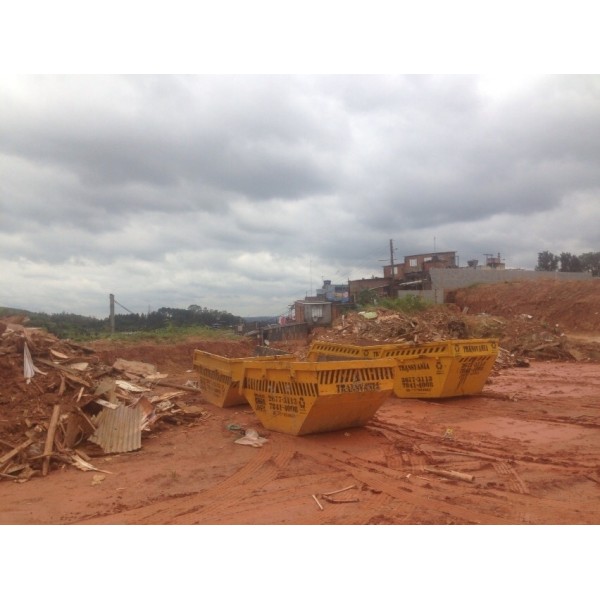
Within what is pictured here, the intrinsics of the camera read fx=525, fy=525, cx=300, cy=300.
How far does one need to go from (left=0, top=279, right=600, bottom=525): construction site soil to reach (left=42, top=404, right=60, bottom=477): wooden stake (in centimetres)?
5

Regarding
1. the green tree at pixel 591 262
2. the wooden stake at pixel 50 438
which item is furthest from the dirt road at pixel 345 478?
the green tree at pixel 591 262

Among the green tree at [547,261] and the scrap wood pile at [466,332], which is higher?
the green tree at [547,261]

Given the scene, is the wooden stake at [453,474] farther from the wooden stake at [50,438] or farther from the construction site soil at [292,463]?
the wooden stake at [50,438]

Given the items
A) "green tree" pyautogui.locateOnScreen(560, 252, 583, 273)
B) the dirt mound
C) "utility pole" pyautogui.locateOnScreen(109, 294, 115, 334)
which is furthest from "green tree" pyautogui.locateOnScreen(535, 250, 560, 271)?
"utility pole" pyautogui.locateOnScreen(109, 294, 115, 334)

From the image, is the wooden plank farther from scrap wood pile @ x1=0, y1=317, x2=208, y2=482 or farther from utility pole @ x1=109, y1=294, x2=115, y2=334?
utility pole @ x1=109, y1=294, x2=115, y2=334

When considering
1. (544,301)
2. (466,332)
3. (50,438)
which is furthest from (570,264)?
(50,438)

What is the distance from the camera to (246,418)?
30.9ft

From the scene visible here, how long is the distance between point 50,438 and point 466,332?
58.3 feet

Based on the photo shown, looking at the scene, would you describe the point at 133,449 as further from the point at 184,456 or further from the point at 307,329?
the point at 307,329

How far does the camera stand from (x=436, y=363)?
11227 millimetres

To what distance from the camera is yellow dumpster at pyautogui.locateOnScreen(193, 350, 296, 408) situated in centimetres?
949

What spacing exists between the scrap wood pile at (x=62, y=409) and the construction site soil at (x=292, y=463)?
0.09 feet

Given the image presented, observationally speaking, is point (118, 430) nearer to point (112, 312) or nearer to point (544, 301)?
point (112, 312)

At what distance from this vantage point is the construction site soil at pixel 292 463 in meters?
5.11
